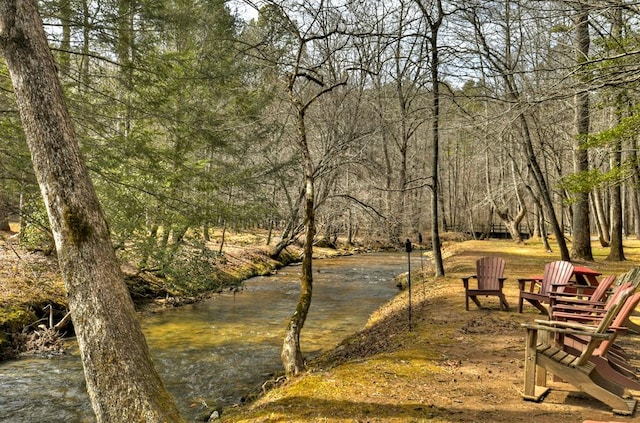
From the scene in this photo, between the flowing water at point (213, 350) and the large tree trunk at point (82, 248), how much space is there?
268cm

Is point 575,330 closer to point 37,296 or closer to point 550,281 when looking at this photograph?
point 550,281

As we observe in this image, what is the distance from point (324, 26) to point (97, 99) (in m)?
5.08

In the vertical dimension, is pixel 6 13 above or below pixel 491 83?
below

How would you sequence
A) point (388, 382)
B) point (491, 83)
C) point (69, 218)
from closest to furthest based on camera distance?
point (69, 218) < point (388, 382) < point (491, 83)

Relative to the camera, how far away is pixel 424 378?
494 centimetres

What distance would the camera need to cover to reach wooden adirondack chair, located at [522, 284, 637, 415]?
152 inches

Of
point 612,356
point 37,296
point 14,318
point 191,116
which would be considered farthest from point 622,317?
point 37,296

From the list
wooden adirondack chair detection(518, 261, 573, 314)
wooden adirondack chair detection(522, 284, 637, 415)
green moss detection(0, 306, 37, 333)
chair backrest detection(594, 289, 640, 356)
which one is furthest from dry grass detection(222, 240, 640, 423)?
green moss detection(0, 306, 37, 333)

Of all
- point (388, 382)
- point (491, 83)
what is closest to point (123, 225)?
point (388, 382)

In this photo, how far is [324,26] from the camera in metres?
7.87

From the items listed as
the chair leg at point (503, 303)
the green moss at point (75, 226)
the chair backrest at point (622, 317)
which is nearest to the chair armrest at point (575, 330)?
the chair backrest at point (622, 317)

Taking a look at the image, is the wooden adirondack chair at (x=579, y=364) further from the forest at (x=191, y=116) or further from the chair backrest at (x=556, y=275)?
the chair backrest at (x=556, y=275)

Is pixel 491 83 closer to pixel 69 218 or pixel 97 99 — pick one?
pixel 97 99

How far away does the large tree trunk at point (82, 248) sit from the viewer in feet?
10.9
